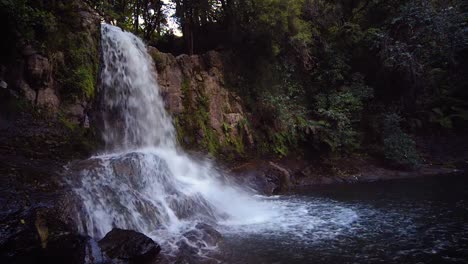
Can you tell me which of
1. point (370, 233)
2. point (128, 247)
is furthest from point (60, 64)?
point (370, 233)

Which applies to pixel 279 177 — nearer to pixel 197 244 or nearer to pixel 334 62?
pixel 197 244

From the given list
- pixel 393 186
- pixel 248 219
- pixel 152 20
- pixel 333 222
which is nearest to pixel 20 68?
pixel 248 219

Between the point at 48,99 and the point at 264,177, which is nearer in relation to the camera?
the point at 48,99

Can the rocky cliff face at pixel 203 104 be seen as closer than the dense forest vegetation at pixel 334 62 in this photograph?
Yes

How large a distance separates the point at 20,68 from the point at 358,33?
56.5 feet

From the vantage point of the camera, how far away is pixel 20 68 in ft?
30.5

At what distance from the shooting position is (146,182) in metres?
9.54

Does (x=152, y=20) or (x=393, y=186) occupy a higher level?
(x=152, y=20)

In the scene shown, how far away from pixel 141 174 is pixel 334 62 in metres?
14.3

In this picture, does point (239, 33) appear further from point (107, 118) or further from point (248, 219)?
point (248, 219)

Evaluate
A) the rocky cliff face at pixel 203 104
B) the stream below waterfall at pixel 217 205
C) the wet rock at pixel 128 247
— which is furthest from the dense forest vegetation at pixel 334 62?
the wet rock at pixel 128 247

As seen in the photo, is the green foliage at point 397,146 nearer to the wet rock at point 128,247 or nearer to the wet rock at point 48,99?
the wet rock at point 128,247

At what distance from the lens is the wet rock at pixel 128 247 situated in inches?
245

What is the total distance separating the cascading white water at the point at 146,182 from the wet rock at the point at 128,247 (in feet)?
2.25
